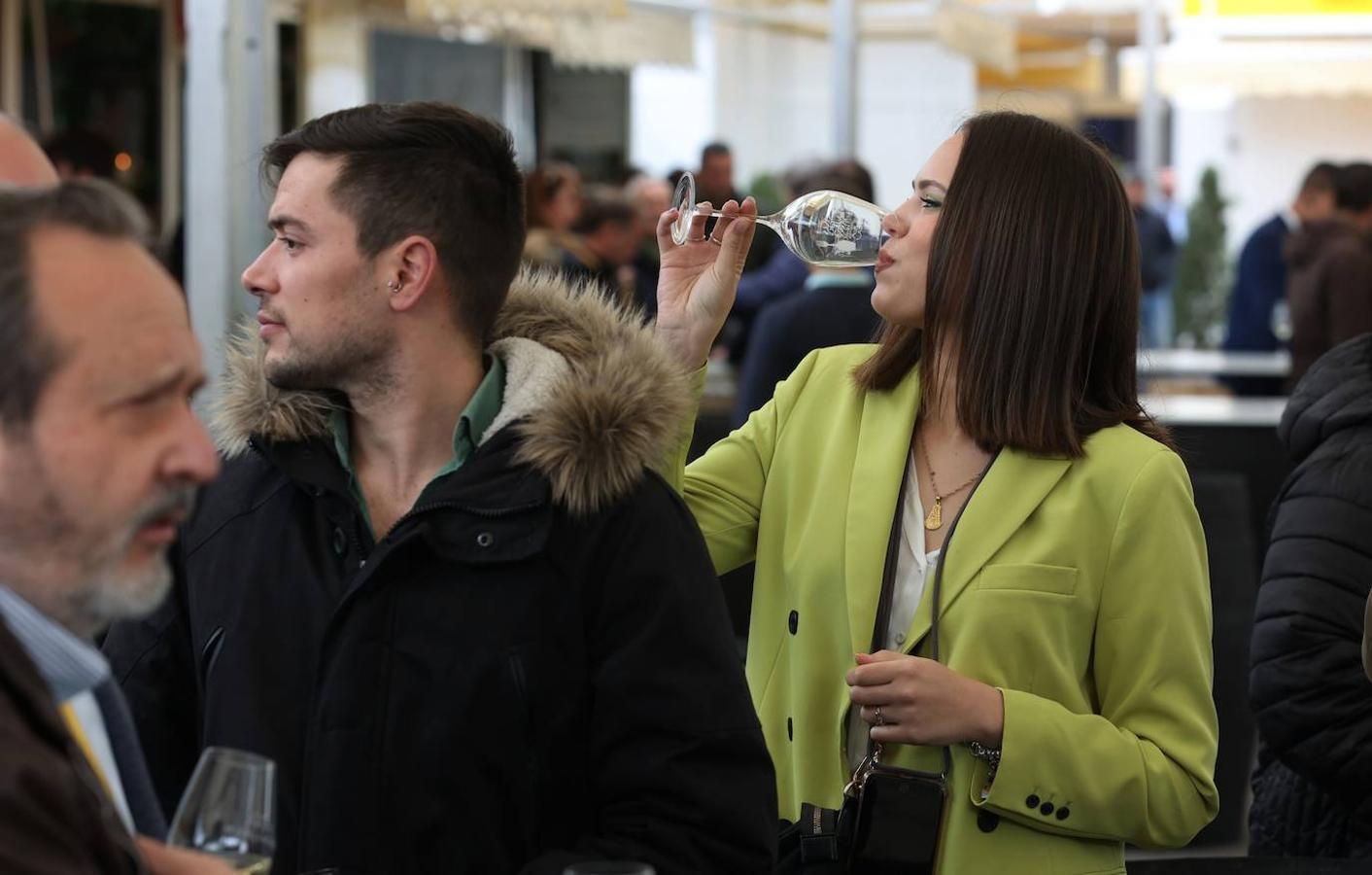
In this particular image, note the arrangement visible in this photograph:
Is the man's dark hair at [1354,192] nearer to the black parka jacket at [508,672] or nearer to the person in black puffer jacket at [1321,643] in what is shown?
the person in black puffer jacket at [1321,643]

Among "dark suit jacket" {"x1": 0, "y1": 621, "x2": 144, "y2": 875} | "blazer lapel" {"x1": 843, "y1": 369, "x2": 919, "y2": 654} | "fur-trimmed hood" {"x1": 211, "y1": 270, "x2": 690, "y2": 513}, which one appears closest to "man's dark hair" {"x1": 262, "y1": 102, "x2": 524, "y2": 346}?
"fur-trimmed hood" {"x1": 211, "y1": 270, "x2": 690, "y2": 513}

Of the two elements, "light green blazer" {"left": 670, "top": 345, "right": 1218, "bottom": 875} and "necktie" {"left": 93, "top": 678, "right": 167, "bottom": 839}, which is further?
"light green blazer" {"left": 670, "top": 345, "right": 1218, "bottom": 875}

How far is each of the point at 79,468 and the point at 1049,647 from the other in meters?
1.51

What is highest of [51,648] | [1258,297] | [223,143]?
[223,143]

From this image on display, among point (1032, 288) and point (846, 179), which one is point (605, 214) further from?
point (1032, 288)

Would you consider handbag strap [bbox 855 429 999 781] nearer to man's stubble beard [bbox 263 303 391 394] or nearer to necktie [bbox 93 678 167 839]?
man's stubble beard [bbox 263 303 391 394]

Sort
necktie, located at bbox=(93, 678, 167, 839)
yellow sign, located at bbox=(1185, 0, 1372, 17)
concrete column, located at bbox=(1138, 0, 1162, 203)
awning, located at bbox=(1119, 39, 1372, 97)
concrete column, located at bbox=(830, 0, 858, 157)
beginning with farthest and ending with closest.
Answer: concrete column, located at bbox=(1138, 0, 1162, 203) < yellow sign, located at bbox=(1185, 0, 1372, 17) < awning, located at bbox=(1119, 39, 1372, 97) < concrete column, located at bbox=(830, 0, 858, 157) < necktie, located at bbox=(93, 678, 167, 839)

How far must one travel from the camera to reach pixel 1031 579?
2.63 meters

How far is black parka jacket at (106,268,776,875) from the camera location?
90.1 inches

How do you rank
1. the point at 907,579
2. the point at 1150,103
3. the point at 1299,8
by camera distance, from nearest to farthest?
the point at 907,579 → the point at 1299,8 → the point at 1150,103

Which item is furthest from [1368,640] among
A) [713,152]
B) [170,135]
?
[170,135]

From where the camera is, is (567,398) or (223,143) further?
(223,143)

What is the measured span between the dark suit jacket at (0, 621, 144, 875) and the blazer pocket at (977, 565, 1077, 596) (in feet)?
4.69

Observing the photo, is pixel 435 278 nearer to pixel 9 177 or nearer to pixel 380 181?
pixel 380 181
